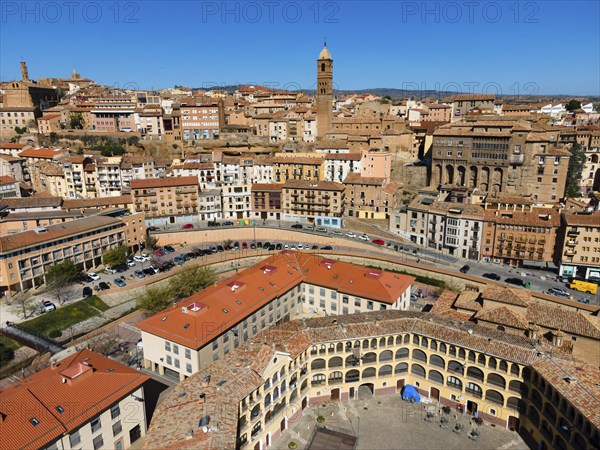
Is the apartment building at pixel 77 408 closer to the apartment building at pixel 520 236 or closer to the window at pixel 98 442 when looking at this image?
the window at pixel 98 442

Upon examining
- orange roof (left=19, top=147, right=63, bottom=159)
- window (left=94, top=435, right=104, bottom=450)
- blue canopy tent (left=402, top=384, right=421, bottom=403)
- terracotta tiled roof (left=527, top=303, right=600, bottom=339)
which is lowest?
blue canopy tent (left=402, top=384, right=421, bottom=403)

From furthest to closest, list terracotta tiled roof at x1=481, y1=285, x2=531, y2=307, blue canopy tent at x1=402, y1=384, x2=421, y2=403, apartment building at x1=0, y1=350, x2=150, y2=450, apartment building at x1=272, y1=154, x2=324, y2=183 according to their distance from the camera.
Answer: apartment building at x1=272, y1=154, x2=324, y2=183
terracotta tiled roof at x1=481, y1=285, x2=531, y2=307
blue canopy tent at x1=402, y1=384, x2=421, y2=403
apartment building at x1=0, y1=350, x2=150, y2=450

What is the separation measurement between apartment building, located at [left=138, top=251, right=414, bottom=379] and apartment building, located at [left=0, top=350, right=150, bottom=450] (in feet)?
22.8

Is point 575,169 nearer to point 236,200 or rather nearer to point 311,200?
point 311,200

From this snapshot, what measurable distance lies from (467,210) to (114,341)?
57.0 metres

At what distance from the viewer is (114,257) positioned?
64812mm

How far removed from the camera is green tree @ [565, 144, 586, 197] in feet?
282

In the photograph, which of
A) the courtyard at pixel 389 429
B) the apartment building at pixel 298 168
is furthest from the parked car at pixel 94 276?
the apartment building at pixel 298 168

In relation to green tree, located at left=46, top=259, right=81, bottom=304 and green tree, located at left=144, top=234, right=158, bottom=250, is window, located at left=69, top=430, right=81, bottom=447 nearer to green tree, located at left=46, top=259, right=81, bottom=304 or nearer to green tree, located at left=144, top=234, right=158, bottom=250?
green tree, located at left=46, top=259, right=81, bottom=304

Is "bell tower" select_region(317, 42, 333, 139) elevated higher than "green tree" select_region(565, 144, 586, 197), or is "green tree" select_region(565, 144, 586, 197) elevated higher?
"bell tower" select_region(317, 42, 333, 139)

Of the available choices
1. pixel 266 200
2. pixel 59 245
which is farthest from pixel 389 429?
pixel 266 200

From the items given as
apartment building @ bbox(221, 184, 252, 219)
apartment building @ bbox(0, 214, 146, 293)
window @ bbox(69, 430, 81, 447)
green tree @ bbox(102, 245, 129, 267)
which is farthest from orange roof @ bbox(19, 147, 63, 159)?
window @ bbox(69, 430, 81, 447)

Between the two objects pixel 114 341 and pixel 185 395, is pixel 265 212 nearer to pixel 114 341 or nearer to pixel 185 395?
pixel 114 341

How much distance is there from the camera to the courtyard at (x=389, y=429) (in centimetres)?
3600
